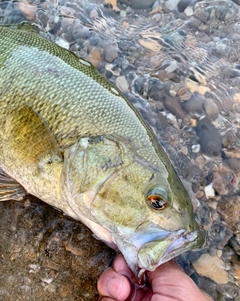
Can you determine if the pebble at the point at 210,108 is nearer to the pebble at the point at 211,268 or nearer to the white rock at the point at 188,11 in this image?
the white rock at the point at 188,11

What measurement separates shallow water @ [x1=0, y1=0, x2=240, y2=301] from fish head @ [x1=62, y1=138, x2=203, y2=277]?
0.54m

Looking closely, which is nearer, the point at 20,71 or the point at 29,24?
the point at 20,71

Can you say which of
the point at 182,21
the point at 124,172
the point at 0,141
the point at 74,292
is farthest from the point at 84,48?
the point at 74,292

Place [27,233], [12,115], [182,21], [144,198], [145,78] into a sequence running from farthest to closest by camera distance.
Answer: [182,21]
[145,78]
[27,233]
[12,115]
[144,198]

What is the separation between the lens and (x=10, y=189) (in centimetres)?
Result: 302

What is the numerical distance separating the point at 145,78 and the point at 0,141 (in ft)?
4.91

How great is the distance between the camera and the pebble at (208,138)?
11.1ft

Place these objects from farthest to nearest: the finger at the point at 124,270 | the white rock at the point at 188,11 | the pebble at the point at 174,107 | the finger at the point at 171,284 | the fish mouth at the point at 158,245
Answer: the white rock at the point at 188,11
the pebble at the point at 174,107
the finger at the point at 124,270
the finger at the point at 171,284
the fish mouth at the point at 158,245

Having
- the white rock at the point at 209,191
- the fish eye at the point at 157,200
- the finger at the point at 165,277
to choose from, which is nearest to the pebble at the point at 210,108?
the white rock at the point at 209,191

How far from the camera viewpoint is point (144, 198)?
2428mm

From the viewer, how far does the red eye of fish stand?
94.3 inches

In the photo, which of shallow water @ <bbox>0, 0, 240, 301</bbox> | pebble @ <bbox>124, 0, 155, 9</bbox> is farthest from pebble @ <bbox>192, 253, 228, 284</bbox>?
pebble @ <bbox>124, 0, 155, 9</bbox>

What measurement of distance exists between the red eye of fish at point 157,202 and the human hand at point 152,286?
48cm

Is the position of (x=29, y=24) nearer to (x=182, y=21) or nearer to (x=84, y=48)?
(x=84, y=48)
